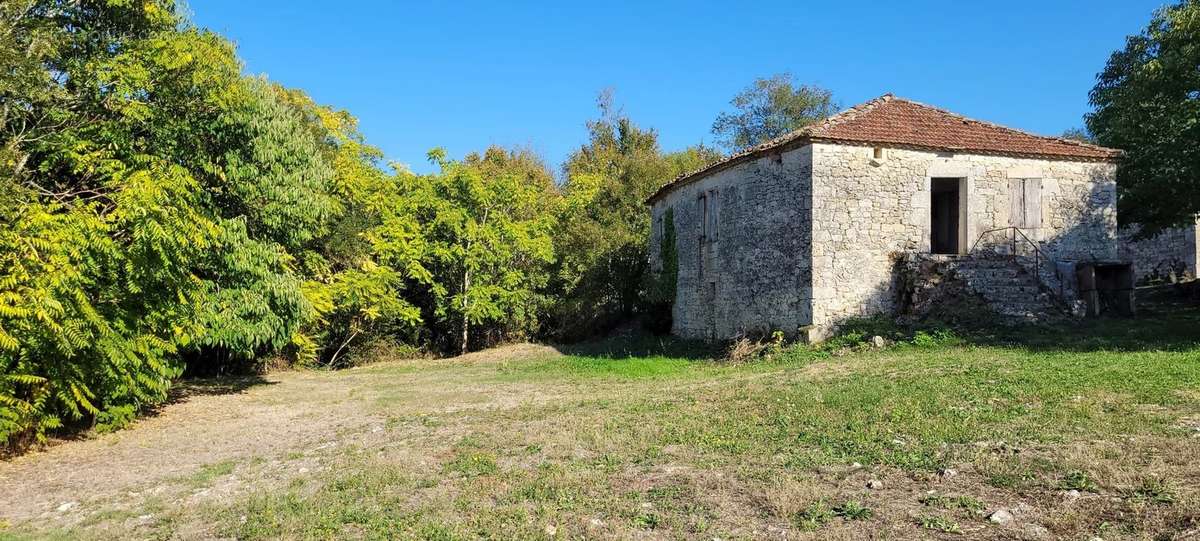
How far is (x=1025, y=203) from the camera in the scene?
16875 mm

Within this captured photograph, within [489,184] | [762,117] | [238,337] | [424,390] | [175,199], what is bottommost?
[424,390]

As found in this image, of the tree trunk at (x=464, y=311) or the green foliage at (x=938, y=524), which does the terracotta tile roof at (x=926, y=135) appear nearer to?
the tree trunk at (x=464, y=311)

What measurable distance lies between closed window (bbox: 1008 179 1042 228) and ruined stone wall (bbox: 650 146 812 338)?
487 cm

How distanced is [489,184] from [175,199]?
14.8m

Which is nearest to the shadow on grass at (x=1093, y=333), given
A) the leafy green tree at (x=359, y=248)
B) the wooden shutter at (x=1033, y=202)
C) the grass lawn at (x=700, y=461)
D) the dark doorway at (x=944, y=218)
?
the grass lawn at (x=700, y=461)

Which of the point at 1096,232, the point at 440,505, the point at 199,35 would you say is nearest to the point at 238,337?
the point at 199,35

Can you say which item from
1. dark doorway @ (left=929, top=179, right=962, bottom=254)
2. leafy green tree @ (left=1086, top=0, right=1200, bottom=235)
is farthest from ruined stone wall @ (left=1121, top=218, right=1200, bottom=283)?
dark doorway @ (left=929, top=179, right=962, bottom=254)

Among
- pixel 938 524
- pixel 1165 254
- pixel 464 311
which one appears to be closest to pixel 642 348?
pixel 464 311

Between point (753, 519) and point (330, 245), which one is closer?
point (753, 519)

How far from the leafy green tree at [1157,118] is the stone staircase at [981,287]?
370 cm

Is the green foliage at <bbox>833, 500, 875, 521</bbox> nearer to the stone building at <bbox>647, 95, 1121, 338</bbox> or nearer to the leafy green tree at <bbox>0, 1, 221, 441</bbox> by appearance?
the leafy green tree at <bbox>0, 1, 221, 441</bbox>

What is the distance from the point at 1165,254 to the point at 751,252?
65.9 feet

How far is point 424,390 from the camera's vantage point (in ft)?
48.8

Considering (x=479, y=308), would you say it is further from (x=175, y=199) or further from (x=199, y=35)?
(x=175, y=199)
